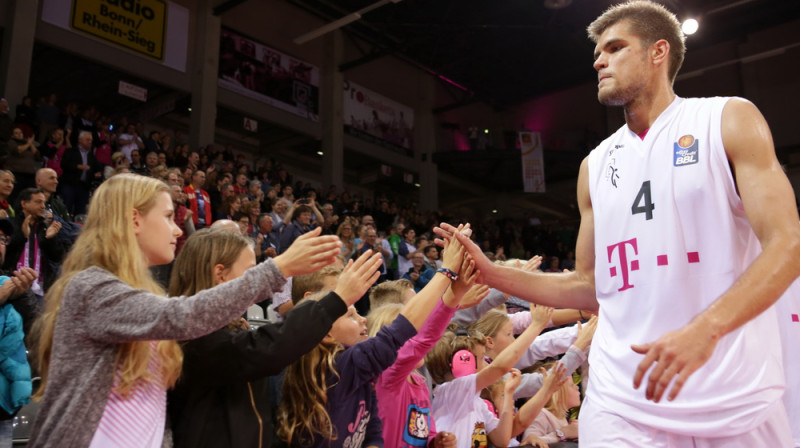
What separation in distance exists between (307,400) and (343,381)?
0.63ft

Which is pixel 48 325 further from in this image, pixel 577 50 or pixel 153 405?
pixel 577 50

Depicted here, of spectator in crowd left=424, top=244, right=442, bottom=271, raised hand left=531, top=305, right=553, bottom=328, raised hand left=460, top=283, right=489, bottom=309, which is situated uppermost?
spectator in crowd left=424, top=244, right=442, bottom=271

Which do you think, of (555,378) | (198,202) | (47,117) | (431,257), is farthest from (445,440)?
(47,117)

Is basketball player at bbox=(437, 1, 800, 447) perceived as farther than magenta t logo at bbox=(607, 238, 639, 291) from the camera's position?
No

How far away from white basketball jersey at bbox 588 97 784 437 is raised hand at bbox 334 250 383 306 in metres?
0.83

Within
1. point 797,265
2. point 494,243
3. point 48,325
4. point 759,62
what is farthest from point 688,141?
point 759,62

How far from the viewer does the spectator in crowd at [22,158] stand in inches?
351

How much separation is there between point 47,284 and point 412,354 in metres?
5.03

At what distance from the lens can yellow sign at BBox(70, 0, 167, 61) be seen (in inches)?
504

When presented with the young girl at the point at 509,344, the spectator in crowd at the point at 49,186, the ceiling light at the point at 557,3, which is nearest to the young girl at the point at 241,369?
the young girl at the point at 509,344

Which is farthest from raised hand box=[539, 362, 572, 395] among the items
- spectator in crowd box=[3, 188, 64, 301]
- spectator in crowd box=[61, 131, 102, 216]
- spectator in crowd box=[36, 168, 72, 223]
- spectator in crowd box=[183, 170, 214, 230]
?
spectator in crowd box=[61, 131, 102, 216]

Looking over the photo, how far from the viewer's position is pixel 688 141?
1.85 m

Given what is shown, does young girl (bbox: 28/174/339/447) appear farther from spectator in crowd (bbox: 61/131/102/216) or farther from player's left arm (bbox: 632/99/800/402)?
spectator in crowd (bbox: 61/131/102/216)

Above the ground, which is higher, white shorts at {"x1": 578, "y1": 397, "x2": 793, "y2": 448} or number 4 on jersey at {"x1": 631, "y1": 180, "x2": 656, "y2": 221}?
number 4 on jersey at {"x1": 631, "y1": 180, "x2": 656, "y2": 221}
